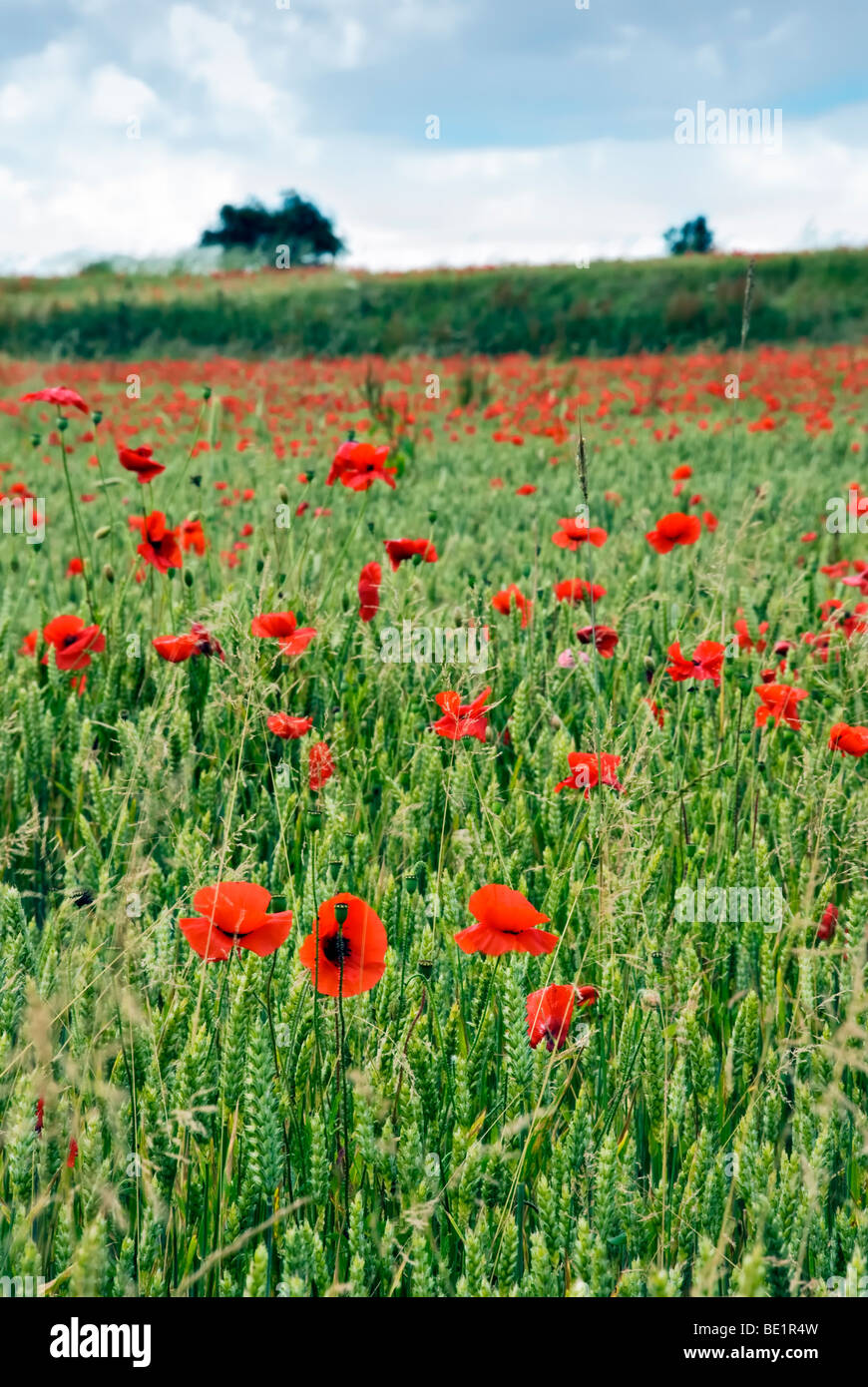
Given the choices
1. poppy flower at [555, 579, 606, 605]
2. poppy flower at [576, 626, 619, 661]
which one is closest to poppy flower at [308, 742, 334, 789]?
poppy flower at [576, 626, 619, 661]

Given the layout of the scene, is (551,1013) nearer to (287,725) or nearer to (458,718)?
(458,718)

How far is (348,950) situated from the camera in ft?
3.16

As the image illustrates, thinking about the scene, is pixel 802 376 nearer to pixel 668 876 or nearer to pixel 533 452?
pixel 533 452

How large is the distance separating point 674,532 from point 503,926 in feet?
5.22

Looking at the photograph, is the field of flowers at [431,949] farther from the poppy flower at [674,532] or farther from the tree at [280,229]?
the tree at [280,229]

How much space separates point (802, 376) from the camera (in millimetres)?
10914

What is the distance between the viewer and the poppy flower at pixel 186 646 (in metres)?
1.87

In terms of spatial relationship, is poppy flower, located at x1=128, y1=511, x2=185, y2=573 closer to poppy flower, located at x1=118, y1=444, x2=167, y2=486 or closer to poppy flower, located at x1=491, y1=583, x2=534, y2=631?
poppy flower, located at x1=118, y1=444, x2=167, y2=486

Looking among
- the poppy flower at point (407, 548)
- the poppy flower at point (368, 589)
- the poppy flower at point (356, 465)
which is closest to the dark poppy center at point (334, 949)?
the poppy flower at point (368, 589)

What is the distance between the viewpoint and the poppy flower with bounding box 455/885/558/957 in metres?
0.98

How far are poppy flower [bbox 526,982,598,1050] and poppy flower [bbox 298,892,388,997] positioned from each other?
20 centimetres

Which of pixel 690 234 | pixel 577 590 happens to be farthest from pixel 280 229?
pixel 577 590

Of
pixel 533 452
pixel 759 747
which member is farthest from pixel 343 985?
pixel 533 452

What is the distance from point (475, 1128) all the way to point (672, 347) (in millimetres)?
17062
